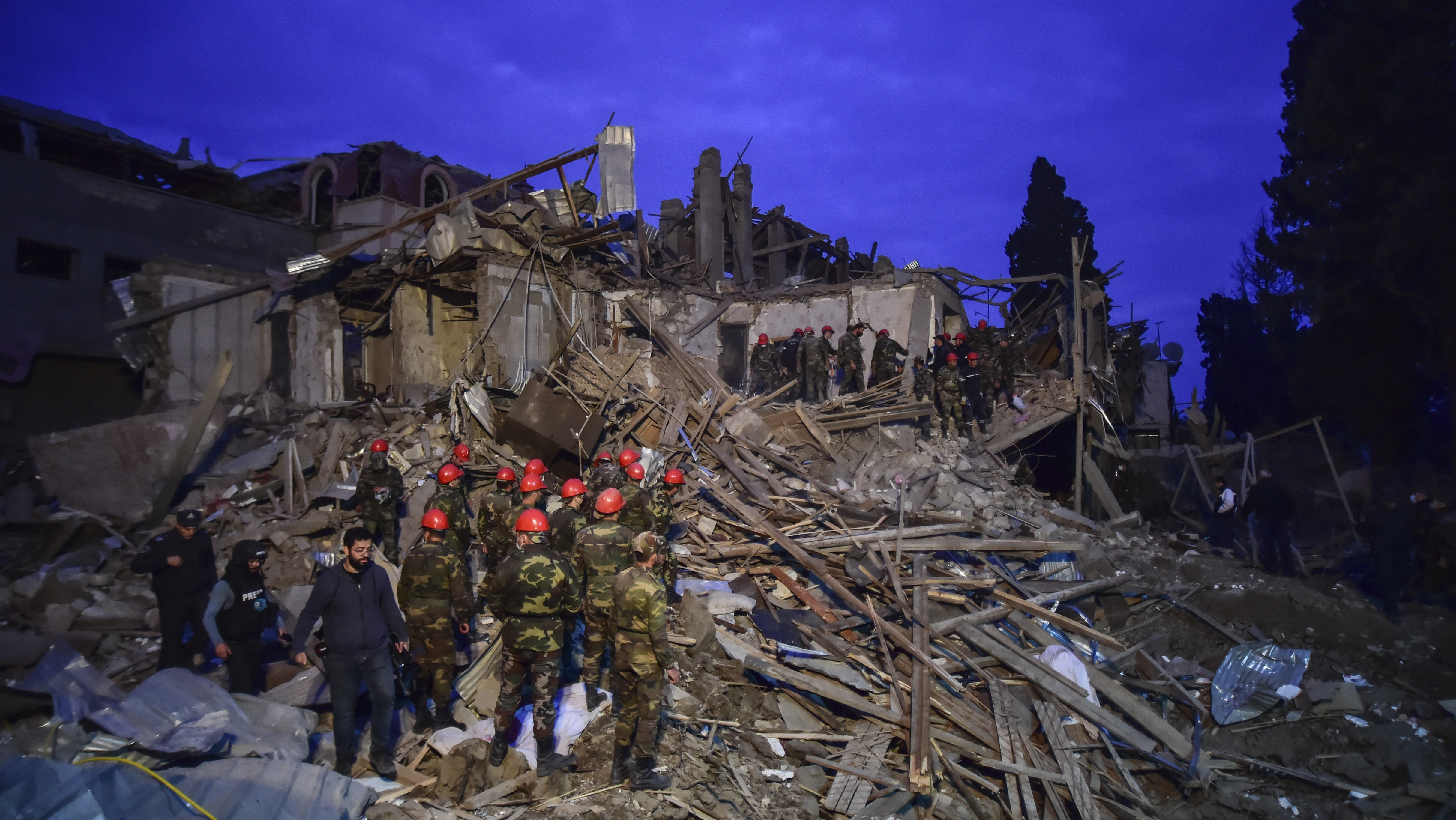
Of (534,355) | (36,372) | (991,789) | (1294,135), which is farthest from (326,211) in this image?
(1294,135)

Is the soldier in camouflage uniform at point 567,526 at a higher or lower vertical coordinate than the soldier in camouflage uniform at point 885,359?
lower

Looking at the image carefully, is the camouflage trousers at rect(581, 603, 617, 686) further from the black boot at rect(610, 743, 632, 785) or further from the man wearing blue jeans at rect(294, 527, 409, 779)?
the man wearing blue jeans at rect(294, 527, 409, 779)

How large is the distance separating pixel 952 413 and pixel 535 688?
10573 millimetres

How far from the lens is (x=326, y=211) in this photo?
1828 cm

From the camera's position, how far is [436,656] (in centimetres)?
550

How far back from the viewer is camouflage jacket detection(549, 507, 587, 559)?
22.2 ft

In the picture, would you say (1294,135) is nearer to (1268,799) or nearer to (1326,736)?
(1326,736)

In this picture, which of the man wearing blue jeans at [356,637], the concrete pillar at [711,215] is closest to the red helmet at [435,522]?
the man wearing blue jeans at [356,637]

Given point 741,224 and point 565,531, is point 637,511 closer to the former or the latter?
point 565,531

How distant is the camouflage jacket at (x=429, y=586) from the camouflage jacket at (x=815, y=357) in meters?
10.1

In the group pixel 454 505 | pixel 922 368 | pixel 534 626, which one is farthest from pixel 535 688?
pixel 922 368

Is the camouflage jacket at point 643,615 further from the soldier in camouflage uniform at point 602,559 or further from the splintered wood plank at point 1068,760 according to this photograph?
the splintered wood plank at point 1068,760

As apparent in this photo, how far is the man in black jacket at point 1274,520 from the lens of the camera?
10898mm

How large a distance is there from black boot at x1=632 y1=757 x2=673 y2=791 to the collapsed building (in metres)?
0.11
